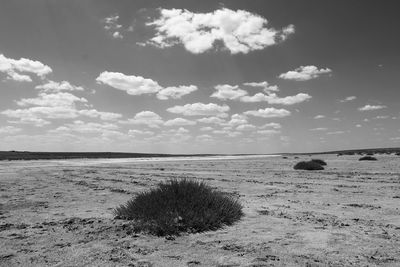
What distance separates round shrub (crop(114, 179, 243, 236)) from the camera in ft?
21.9

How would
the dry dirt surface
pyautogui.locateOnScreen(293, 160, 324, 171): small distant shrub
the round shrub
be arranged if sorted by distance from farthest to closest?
pyautogui.locateOnScreen(293, 160, 324, 171): small distant shrub, the round shrub, the dry dirt surface

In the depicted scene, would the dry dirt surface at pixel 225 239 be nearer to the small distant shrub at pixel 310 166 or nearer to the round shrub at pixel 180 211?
the round shrub at pixel 180 211

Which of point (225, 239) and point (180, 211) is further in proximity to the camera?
point (180, 211)

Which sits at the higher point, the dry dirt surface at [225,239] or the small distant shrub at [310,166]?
the small distant shrub at [310,166]

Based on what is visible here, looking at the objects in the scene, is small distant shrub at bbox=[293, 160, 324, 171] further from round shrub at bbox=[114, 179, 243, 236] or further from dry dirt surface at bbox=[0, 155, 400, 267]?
round shrub at bbox=[114, 179, 243, 236]

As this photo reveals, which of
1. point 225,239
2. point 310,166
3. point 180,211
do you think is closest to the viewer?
point 225,239

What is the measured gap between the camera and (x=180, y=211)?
23.2 feet

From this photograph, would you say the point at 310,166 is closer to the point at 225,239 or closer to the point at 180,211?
the point at 180,211

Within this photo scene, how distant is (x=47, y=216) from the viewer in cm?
856

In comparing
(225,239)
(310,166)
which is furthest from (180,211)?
(310,166)

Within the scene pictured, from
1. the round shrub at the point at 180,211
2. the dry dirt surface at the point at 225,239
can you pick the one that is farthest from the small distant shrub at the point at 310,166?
the round shrub at the point at 180,211

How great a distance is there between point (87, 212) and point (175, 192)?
2626 mm

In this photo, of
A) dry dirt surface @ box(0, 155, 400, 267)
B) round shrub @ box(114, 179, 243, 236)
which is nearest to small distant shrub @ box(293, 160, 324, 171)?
dry dirt surface @ box(0, 155, 400, 267)

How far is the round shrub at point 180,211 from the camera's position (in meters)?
6.67
